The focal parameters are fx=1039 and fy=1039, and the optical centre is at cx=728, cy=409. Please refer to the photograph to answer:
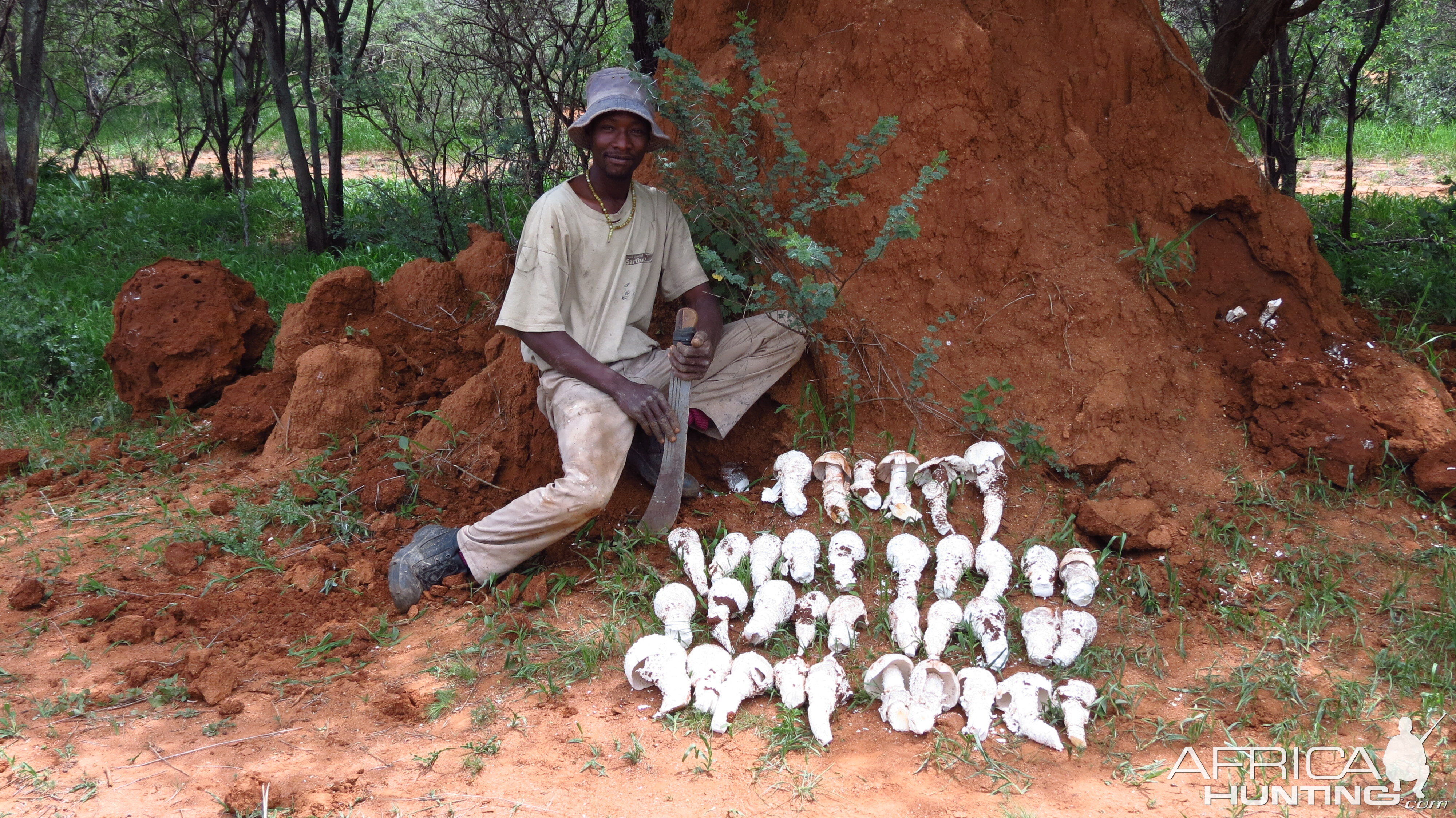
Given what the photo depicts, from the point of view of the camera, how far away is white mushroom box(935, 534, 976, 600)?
3.54 metres

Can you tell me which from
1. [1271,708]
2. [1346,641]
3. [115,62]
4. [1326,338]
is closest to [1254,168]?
[1326,338]

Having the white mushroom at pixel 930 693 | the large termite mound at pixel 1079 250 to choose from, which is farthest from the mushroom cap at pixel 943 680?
the large termite mound at pixel 1079 250

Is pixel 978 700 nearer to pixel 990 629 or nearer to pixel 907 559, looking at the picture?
pixel 990 629

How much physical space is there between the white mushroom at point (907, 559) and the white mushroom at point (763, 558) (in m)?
0.40

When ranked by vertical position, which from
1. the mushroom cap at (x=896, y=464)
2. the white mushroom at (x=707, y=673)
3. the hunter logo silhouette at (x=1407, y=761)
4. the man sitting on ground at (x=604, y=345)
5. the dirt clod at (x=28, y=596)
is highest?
the man sitting on ground at (x=604, y=345)

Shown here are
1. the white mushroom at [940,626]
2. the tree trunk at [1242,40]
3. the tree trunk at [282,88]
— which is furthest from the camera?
the tree trunk at [282,88]

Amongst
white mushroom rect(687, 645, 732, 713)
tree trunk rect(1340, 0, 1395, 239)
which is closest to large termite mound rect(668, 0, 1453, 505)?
white mushroom rect(687, 645, 732, 713)

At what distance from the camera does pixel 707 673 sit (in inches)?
125

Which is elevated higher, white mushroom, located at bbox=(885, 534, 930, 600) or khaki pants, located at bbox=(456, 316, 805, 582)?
khaki pants, located at bbox=(456, 316, 805, 582)

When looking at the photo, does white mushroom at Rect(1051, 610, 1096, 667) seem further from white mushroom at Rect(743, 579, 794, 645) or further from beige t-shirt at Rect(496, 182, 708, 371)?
beige t-shirt at Rect(496, 182, 708, 371)

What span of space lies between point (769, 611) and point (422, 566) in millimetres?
1284

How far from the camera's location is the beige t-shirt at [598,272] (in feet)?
12.6

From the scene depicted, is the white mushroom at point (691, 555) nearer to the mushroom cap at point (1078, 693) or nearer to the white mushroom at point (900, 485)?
the white mushroom at point (900, 485)

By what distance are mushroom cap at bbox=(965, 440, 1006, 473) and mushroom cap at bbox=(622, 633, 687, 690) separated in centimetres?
136
